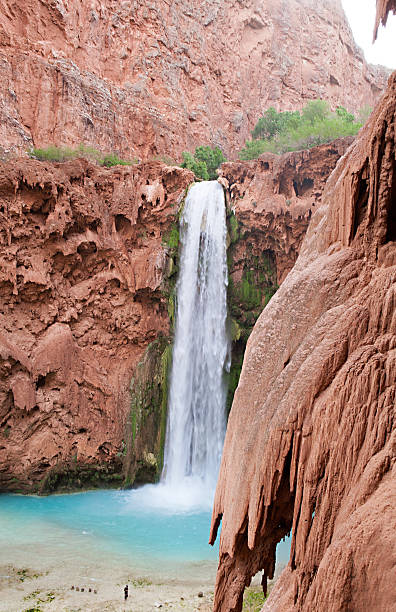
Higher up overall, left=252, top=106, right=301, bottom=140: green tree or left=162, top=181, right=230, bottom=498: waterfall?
left=252, top=106, right=301, bottom=140: green tree

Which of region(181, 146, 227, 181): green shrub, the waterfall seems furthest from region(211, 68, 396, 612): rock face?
region(181, 146, 227, 181): green shrub

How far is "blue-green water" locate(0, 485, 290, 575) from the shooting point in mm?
7781

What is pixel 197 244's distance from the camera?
14445 mm

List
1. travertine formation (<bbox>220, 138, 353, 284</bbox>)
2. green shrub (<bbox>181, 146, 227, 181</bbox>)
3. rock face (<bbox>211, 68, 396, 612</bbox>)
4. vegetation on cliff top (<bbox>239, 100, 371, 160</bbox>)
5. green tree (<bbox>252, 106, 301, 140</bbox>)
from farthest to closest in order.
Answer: green tree (<bbox>252, 106, 301, 140</bbox>), green shrub (<bbox>181, 146, 227, 181</bbox>), vegetation on cliff top (<bbox>239, 100, 371, 160</bbox>), travertine formation (<bbox>220, 138, 353, 284</bbox>), rock face (<bbox>211, 68, 396, 612</bbox>)

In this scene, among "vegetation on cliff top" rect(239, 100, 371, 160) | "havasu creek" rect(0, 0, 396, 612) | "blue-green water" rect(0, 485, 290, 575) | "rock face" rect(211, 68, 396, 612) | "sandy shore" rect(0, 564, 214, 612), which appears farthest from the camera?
"vegetation on cliff top" rect(239, 100, 371, 160)

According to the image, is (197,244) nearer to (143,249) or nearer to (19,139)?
(143,249)

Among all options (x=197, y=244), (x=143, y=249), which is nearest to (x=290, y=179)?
(x=197, y=244)

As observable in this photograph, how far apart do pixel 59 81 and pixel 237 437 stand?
2012cm

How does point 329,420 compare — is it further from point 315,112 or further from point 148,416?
point 315,112

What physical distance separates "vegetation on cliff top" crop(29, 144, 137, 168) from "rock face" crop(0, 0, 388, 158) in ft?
1.93

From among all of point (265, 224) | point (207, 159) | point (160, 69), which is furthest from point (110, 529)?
point (160, 69)

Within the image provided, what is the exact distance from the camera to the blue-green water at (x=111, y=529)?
25.5 ft

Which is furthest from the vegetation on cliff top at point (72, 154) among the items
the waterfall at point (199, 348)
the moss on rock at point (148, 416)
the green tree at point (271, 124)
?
the green tree at point (271, 124)

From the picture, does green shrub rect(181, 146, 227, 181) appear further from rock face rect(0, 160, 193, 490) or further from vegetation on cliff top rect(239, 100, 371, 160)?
rock face rect(0, 160, 193, 490)
